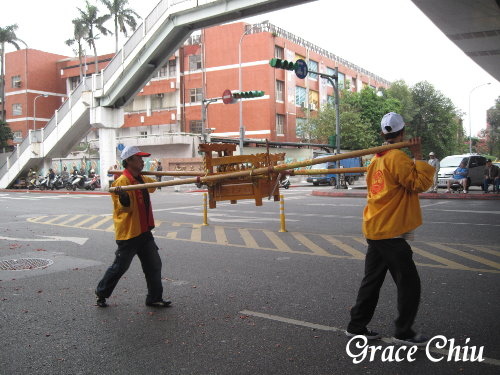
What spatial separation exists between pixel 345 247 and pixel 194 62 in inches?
1727

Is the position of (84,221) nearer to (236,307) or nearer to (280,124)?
(236,307)

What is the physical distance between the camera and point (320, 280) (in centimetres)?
648

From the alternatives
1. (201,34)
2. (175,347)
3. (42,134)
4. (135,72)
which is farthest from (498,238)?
(201,34)

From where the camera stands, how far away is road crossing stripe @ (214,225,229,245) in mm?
9883

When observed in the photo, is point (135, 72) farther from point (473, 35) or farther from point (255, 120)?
point (255, 120)

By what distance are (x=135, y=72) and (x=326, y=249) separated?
21.9 meters

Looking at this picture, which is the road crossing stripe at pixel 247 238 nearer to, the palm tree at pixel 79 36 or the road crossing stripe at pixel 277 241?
the road crossing stripe at pixel 277 241

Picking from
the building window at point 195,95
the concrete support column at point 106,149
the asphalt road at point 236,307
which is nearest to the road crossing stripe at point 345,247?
the asphalt road at point 236,307

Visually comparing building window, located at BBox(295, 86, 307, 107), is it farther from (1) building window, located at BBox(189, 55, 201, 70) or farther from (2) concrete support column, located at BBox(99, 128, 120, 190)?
(2) concrete support column, located at BBox(99, 128, 120, 190)

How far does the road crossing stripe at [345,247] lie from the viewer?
8.20 meters

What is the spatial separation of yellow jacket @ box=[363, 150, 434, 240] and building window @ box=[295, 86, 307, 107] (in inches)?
1926

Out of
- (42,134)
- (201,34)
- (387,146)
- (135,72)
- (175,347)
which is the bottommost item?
(175,347)

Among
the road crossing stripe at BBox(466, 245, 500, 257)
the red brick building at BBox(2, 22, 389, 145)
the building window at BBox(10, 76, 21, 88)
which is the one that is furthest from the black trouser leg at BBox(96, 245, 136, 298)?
the building window at BBox(10, 76, 21, 88)

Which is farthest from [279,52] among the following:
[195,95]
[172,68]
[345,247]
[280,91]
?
[345,247]
